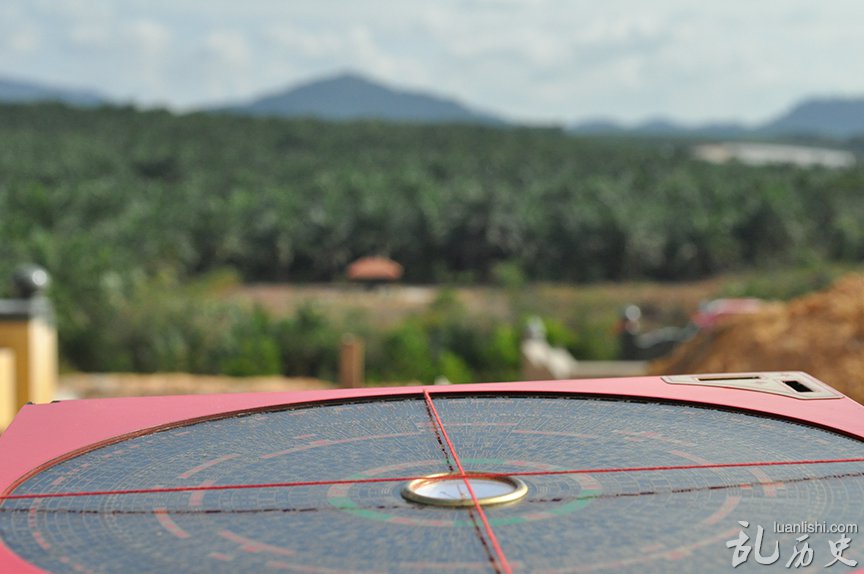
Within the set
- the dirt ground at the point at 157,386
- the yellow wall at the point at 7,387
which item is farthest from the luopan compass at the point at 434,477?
the dirt ground at the point at 157,386

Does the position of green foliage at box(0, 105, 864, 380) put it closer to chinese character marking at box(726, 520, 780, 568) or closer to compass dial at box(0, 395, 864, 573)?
compass dial at box(0, 395, 864, 573)

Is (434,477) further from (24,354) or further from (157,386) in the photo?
(157,386)

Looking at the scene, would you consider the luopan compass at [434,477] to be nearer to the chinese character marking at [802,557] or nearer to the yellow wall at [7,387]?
the chinese character marking at [802,557]

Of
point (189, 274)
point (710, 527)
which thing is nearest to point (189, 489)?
point (710, 527)

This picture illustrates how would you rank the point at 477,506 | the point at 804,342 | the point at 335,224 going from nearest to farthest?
1. the point at 477,506
2. the point at 804,342
3. the point at 335,224

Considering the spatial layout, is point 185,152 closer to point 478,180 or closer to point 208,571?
point 478,180

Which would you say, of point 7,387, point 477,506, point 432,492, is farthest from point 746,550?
point 7,387

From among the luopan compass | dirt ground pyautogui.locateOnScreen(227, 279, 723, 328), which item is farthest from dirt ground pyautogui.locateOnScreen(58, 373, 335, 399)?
the luopan compass
